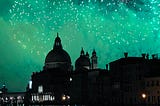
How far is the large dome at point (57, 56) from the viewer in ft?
437

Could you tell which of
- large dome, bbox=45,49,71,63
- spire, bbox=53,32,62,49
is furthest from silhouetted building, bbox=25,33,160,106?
spire, bbox=53,32,62,49

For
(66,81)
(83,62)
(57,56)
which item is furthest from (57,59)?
(66,81)

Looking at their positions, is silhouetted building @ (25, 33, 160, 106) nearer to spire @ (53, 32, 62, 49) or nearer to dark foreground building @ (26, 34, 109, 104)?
dark foreground building @ (26, 34, 109, 104)

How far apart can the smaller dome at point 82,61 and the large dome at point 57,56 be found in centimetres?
357

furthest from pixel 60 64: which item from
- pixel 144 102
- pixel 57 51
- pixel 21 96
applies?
pixel 144 102

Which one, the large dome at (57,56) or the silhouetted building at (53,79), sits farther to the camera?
the large dome at (57,56)

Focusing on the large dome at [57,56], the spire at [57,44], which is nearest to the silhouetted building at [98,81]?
the large dome at [57,56]

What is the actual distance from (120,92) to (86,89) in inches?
803

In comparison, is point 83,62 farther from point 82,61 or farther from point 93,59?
point 93,59

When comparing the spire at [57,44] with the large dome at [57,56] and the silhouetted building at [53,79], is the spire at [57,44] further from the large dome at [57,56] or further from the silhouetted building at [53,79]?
the large dome at [57,56]

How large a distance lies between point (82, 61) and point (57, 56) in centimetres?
840

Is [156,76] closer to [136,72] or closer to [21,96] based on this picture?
[136,72]

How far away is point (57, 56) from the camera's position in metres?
134

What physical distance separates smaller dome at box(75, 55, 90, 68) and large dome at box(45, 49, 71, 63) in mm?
3573
